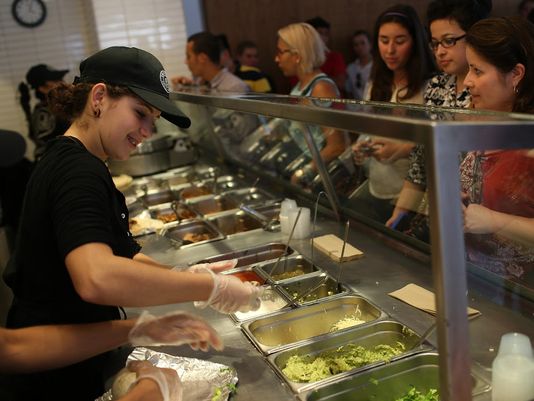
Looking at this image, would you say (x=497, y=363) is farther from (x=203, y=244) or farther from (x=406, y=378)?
(x=203, y=244)

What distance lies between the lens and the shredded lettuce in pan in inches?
53.7

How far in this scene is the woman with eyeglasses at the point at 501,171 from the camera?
146cm

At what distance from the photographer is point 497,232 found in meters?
1.52

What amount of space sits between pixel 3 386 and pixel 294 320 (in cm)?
91

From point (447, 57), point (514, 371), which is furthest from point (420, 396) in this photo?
point (447, 57)

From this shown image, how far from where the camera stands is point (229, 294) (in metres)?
1.31

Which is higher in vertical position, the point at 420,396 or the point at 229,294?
the point at 229,294

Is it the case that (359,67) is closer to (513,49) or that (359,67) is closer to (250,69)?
(250,69)

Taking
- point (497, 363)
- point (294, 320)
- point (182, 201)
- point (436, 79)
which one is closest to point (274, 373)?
point (294, 320)

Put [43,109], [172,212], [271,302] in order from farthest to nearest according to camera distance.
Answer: [43,109] → [172,212] → [271,302]

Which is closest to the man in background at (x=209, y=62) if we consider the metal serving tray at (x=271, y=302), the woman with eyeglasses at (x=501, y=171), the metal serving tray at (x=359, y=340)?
the metal serving tray at (x=271, y=302)

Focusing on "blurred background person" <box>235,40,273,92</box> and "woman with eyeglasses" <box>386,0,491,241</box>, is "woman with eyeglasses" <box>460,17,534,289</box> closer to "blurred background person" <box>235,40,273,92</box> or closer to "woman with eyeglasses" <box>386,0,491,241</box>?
"woman with eyeglasses" <box>386,0,491,241</box>

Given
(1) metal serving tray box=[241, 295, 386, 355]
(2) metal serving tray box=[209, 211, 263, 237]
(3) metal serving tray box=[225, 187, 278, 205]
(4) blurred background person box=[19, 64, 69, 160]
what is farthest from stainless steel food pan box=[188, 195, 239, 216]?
(4) blurred background person box=[19, 64, 69, 160]

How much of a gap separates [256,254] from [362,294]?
685mm
